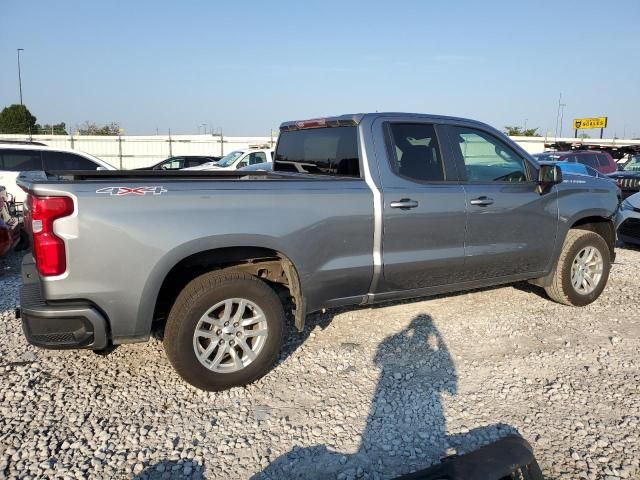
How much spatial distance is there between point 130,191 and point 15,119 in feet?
184

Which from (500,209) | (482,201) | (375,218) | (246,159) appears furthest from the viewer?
(246,159)

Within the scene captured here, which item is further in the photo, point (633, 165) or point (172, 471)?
point (633, 165)

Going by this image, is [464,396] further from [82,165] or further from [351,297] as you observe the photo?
[82,165]

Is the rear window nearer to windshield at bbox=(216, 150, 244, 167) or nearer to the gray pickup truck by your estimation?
the gray pickup truck

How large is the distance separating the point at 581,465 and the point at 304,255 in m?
2.09

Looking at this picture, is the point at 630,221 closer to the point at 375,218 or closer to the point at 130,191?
the point at 375,218

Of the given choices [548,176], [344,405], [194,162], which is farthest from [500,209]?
[194,162]

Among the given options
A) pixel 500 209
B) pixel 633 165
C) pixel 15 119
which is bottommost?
pixel 500 209

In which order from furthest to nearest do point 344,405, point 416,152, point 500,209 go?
point 500,209 → point 416,152 → point 344,405

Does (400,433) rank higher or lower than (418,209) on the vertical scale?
lower

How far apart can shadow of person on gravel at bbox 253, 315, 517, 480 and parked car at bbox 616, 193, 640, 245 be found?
6.17 meters

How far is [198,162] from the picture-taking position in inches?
729

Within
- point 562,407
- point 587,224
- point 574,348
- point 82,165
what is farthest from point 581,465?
point 82,165

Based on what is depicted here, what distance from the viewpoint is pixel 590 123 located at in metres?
51.2
